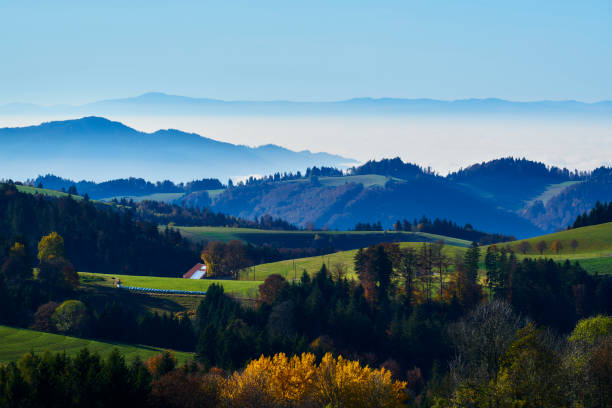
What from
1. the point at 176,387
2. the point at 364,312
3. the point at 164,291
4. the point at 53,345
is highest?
the point at 164,291

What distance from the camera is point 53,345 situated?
119875 mm

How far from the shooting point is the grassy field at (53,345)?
116 m

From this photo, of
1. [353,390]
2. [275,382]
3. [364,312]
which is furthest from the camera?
[364,312]

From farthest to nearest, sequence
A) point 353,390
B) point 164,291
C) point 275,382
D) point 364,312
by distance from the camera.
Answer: point 164,291 → point 364,312 → point 275,382 → point 353,390

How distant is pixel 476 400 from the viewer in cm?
6306

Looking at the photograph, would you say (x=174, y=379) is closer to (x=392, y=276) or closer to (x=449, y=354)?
(x=449, y=354)

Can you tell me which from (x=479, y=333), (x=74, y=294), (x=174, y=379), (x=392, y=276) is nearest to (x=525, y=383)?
(x=479, y=333)

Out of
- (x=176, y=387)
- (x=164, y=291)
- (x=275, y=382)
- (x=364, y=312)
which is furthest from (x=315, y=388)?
(x=164, y=291)

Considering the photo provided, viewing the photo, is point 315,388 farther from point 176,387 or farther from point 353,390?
point 176,387

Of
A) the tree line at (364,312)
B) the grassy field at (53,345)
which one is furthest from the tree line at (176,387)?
the grassy field at (53,345)

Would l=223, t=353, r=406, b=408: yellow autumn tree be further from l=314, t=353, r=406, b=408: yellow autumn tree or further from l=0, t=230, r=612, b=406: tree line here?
l=0, t=230, r=612, b=406: tree line

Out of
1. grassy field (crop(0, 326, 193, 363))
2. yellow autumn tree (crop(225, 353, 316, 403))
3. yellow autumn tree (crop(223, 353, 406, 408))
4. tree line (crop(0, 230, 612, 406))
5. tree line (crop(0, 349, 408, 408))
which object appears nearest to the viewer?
tree line (crop(0, 349, 408, 408))

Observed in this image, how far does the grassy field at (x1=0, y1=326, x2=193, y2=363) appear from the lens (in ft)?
380

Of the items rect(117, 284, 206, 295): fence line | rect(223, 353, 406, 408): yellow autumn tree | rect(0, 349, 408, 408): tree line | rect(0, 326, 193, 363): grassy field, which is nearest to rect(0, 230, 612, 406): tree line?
rect(223, 353, 406, 408): yellow autumn tree
